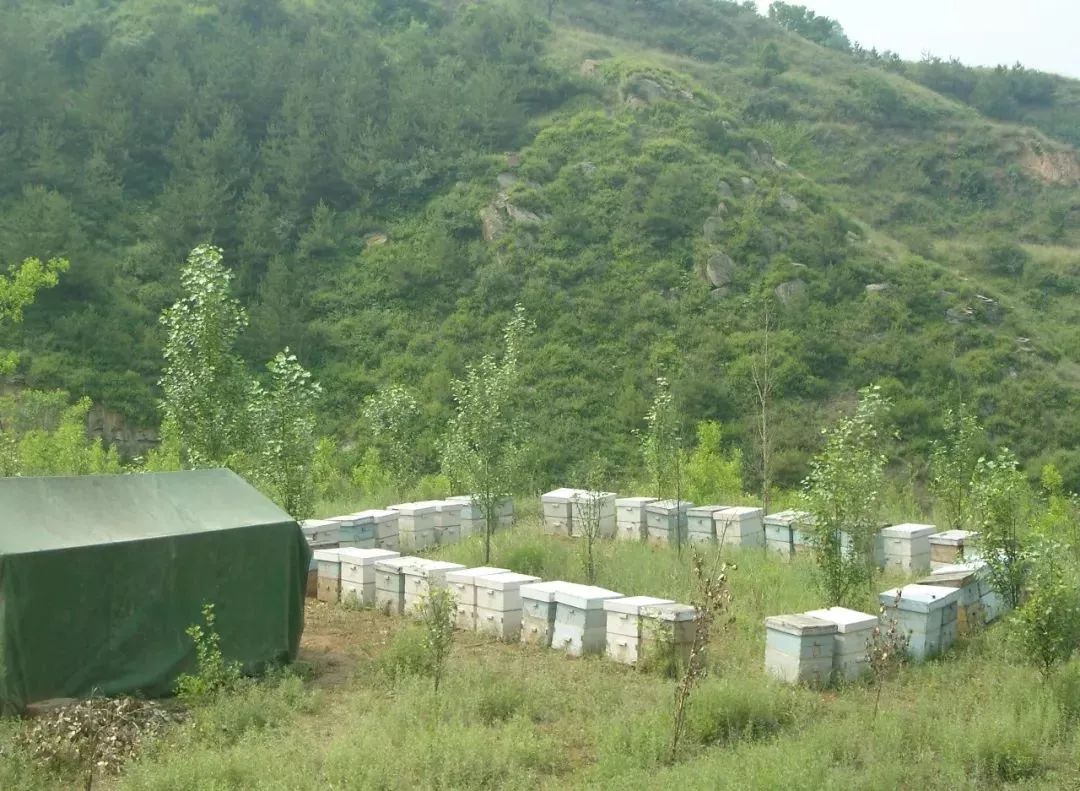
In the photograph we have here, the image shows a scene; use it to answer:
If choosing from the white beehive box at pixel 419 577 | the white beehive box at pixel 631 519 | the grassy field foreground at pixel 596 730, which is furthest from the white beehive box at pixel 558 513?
the grassy field foreground at pixel 596 730

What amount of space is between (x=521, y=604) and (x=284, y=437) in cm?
499

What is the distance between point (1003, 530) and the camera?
11.6m

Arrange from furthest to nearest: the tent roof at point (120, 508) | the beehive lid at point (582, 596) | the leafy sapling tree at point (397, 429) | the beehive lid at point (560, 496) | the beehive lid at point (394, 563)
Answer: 1. the leafy sapling tree at point (397, 429)
2. the beehive lid at point (560, 496)
3. the beehive lid at point (394, 563)
4. the beehive lid at point (582, 596)
5. the tent roof at point (120, 508)

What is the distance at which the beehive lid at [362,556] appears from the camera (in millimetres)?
14445

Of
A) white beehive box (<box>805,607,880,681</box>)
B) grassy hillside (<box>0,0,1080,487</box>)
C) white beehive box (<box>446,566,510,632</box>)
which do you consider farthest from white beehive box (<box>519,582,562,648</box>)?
grassy hillside (<box>0,0,1080,487</box>)

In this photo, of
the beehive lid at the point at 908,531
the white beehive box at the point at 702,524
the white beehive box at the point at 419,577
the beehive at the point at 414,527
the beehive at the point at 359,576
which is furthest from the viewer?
the beehive at the point at 414,527

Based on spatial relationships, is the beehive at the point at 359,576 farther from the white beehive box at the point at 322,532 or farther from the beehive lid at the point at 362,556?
the white beehive box at the point at 322,532

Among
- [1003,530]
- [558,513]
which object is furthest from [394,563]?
[1003,530]

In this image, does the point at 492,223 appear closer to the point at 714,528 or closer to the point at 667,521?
the point at 667,521

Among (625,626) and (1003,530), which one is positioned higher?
(1003,530)

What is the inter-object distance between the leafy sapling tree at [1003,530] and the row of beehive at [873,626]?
0.34m

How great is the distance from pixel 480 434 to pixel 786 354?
1953 cm

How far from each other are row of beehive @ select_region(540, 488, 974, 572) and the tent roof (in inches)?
248

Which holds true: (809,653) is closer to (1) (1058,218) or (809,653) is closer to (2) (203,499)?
(2) (203,499)
